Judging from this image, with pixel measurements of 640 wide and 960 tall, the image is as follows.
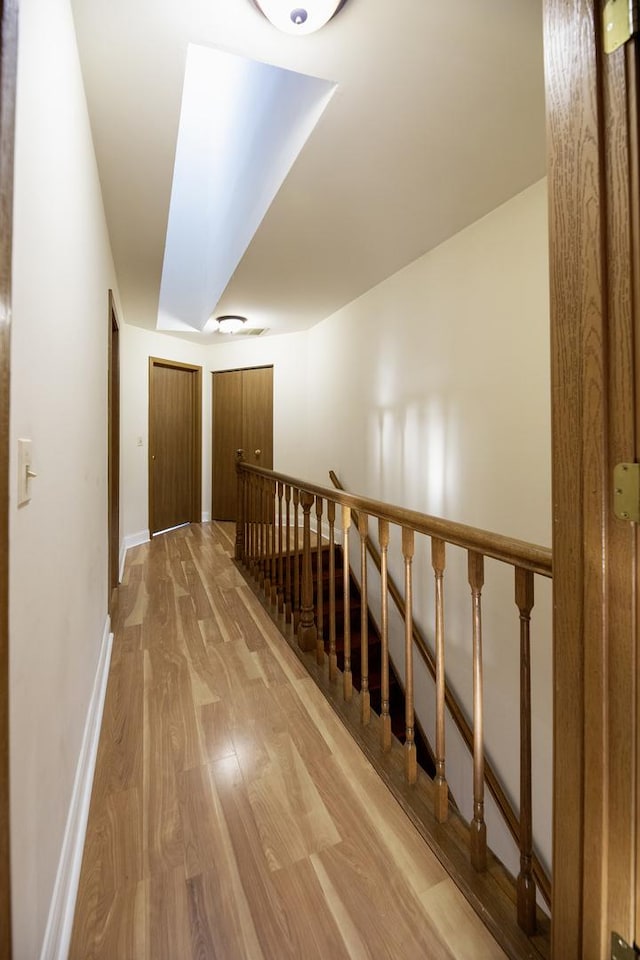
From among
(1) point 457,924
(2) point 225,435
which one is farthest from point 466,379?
(2) point 225,435

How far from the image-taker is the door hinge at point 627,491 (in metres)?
0.62

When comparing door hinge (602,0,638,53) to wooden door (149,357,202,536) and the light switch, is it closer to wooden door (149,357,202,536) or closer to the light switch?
the light switch

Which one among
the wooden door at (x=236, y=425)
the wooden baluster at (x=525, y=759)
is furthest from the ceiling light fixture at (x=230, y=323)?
the wooden baluster at (x=525, y=759)

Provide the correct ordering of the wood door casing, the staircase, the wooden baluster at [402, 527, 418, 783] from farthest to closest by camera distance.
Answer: the wood door casing
the staircase
the wooden baluster at [402, 527, 418, 783]

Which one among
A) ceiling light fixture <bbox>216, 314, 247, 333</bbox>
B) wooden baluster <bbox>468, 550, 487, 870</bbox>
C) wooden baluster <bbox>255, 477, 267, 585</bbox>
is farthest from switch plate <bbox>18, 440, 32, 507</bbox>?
ceiling light fixture <bbox>216, 314, 247, 333</bbox>

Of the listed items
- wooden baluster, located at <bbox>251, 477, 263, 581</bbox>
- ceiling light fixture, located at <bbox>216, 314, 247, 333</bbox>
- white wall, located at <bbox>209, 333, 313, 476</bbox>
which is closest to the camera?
wooden baluster, located at <bbox>251, 477, 263, 581</bbox>

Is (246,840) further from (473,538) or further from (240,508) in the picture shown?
(240,508)

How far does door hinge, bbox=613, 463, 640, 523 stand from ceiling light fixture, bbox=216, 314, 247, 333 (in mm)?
4070

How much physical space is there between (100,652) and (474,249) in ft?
9.51

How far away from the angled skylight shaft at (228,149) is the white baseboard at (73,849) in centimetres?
246

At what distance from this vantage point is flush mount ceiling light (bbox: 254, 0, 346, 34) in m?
1.22

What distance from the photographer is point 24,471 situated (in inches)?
29.4

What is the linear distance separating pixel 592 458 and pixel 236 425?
16.0ft

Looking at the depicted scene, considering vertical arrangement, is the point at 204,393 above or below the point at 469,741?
above
